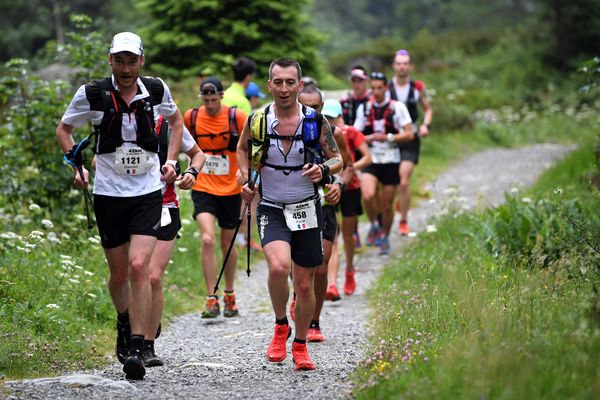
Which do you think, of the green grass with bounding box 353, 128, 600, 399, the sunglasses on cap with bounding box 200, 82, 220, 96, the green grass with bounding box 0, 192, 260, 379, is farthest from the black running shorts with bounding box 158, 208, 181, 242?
the sunglasses on cap with bounding box 200, 82, 220, 96

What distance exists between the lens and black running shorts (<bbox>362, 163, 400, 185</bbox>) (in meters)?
12.8

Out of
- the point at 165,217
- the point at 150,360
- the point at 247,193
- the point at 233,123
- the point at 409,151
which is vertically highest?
the point at 233,123

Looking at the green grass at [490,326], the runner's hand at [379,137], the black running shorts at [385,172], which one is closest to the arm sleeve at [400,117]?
the runner's hand at [379,137]

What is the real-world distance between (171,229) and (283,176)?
44.0 inches

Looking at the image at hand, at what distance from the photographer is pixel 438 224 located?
42.7 feet

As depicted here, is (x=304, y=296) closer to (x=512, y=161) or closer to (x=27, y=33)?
(x=512, y=161)

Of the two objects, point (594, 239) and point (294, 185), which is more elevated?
point (294, 185)

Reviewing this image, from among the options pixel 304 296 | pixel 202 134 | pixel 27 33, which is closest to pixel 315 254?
pixel 304 296

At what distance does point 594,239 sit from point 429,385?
338cm

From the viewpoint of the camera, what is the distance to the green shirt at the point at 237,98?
1120 cm

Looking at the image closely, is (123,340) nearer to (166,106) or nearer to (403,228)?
(166,106)

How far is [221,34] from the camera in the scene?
2178cm

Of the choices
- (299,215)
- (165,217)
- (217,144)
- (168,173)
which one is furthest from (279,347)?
(217,144)

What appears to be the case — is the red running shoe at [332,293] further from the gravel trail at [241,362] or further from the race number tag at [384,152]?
the race number tag at [384,152]
